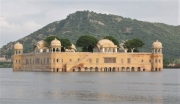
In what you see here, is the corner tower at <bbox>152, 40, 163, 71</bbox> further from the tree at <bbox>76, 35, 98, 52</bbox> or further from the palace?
the tree at <bbox>76, 35, 98, 52</bbox>

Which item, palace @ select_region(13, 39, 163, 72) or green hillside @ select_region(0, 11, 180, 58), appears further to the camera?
green hillside @ select_region(0, 11, 180, 58)

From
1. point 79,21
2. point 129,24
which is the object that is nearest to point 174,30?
point 129,24

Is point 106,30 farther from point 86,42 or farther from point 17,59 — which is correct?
point 86,42

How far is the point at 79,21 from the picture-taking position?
164125 millimetres

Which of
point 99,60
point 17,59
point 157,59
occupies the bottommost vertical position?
point 99,60

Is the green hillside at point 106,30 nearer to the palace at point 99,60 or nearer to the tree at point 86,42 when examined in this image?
the tree at point 86,42

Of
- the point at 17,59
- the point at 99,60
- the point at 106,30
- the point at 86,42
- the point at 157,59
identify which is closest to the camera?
the point at 99,60

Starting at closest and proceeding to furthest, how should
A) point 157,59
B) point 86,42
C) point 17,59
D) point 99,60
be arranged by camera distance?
point 99,60, point 157,59, point 86,42, point 17,59

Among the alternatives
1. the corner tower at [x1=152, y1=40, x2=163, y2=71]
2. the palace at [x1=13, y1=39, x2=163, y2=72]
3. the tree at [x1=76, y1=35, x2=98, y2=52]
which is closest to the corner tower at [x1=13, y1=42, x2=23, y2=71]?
the palace at [x1=13, y1=39, x2=163, y2=72]

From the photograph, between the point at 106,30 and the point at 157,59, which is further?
the point at 106,30

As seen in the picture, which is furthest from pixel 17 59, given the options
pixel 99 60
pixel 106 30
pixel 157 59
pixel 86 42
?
pixel 106 30

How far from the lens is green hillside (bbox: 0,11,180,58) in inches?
5664

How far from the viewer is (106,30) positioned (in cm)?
15875

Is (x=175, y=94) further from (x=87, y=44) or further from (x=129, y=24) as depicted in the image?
(x=129, y=24)
